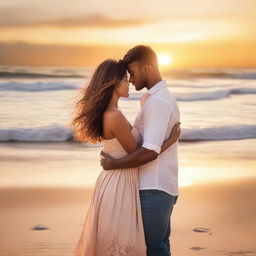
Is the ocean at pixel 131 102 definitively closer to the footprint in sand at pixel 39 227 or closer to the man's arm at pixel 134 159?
the man's arm at pixel 134 159

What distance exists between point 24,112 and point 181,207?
11.5 meters

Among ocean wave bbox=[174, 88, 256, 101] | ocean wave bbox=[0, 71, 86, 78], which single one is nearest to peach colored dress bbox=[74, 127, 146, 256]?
ocean wave bbox=[174, 88, 256, 101]

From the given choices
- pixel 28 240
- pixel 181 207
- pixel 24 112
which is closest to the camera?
pixel 28 240

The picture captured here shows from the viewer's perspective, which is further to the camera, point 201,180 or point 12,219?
point 201,180

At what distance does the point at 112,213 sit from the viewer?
3.34 metres

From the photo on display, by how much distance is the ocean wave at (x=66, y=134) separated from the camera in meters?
12.2

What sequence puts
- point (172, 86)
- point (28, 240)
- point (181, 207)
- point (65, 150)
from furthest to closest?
point (172, 86), point (65, 150), point (181, 207), point (28, 240)

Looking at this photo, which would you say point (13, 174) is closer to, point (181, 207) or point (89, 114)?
point (181, 207)

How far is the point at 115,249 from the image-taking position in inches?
133

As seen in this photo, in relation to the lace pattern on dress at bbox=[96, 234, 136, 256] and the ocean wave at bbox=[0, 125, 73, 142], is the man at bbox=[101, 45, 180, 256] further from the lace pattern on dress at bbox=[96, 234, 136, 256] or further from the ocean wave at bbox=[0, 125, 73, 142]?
the ocean wave at bbox=[0, 125, 73, 142]

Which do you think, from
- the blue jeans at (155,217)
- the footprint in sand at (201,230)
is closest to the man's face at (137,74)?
the blue jeans at (155,217)

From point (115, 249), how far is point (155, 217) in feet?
0.90

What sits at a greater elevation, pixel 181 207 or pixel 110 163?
pixel 110 163

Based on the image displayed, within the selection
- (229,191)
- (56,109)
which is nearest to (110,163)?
(229,191)
